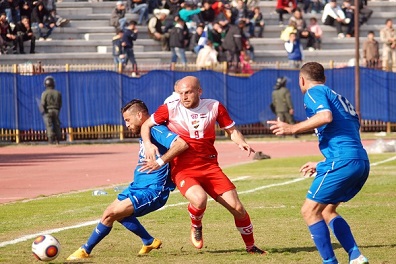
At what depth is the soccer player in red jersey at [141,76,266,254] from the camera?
11.2 meters

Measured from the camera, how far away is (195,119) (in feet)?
37.2

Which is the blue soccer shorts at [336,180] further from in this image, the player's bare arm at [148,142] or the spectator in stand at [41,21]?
the spectator in stand at [41,21]

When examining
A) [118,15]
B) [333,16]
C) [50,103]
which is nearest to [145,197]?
[50,103]

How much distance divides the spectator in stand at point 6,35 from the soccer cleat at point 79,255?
88.4ft

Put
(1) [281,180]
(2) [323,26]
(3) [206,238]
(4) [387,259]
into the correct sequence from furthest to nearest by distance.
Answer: (2) [323,26] → (1) [281,180] → (3) [206,238] → (4) [387,259]

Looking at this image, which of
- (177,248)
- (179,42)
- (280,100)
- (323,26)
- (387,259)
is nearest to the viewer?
(387,259)

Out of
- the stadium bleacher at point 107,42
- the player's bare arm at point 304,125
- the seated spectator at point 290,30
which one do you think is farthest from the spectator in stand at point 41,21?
the player's bare arm at point 304,125

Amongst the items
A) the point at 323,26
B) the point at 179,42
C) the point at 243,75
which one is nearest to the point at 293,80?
the point at 243,75

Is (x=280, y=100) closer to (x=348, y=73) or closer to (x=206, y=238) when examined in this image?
(x=348, y=73)

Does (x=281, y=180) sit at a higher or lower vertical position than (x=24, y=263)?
lower

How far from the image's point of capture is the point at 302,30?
143ft

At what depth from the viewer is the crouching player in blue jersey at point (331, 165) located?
384 inches

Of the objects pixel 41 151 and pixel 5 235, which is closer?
pixel 5 235

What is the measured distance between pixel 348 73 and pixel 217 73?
4689 millimetres
